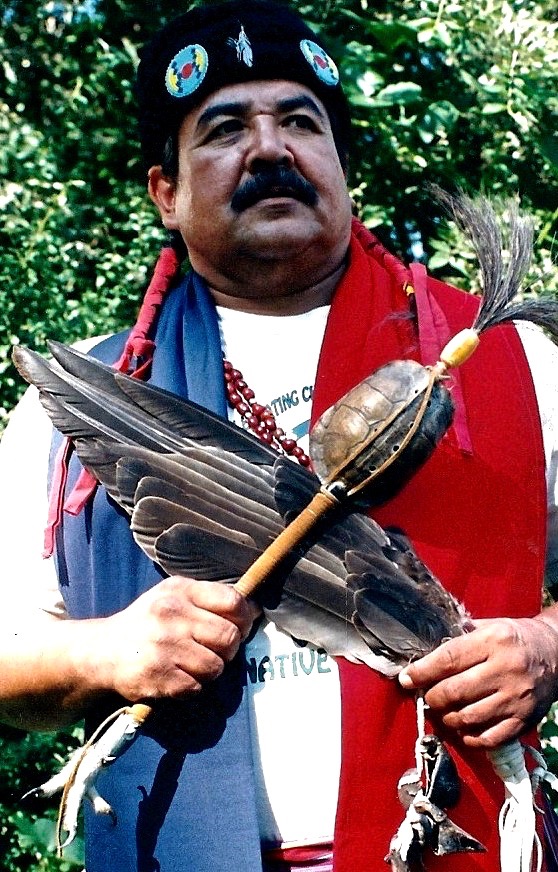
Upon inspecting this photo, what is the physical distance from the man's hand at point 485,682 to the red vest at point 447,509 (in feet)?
0.30

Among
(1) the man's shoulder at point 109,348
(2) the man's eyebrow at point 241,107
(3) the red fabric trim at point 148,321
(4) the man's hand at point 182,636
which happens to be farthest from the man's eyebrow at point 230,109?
(4) the man's hand at point 182,636

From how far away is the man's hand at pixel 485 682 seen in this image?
58.5 inches

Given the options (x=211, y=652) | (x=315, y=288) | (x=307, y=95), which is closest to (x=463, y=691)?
(x=211, y=652)

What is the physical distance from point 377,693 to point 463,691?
0.52 ft

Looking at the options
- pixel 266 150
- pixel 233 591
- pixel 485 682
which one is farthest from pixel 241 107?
pixel 485 682

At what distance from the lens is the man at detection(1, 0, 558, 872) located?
1547 millimetres

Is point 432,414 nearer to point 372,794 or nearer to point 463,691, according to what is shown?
point 463,691

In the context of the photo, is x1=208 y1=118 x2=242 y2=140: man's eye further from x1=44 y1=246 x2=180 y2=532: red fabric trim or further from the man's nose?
x1=44 y1=246 x2=180 y2=532: red fabric trim

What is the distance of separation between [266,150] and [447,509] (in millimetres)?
657

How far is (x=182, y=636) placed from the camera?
1517mm

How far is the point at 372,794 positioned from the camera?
1576 mm

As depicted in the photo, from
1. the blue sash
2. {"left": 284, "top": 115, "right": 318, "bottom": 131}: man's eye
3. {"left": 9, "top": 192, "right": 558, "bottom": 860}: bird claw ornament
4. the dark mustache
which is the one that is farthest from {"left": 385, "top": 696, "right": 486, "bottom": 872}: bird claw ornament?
{"left": 284, "top": 115, "right": 318, "bottom": 131}: man's eye

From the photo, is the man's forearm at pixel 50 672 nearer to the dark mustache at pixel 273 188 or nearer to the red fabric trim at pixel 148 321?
the red fabric trim at pixel 148 321

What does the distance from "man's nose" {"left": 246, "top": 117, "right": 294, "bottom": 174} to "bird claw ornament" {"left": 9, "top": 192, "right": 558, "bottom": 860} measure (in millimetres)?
438
